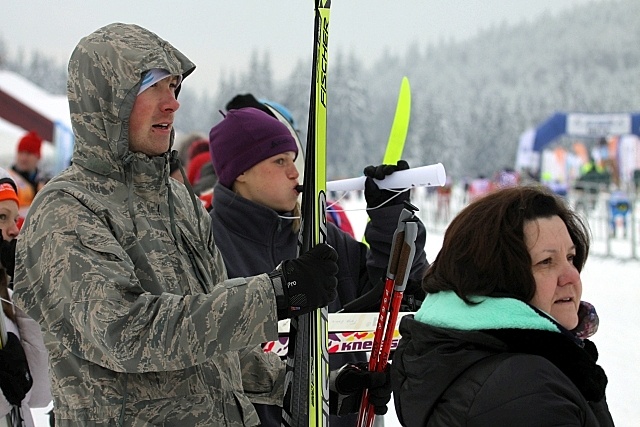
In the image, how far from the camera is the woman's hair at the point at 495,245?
159 cm

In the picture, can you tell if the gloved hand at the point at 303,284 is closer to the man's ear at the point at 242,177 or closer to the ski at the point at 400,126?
the man's ear at the point at 242,177

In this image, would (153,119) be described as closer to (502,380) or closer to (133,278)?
(133,278)

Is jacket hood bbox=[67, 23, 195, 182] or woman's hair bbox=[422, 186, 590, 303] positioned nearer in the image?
woman's hair bbox=[422, 186, 590, 303]

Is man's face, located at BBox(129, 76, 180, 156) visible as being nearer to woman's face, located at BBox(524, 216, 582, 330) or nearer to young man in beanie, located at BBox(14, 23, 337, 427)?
young man in beanie, located at BBox(14, 23, 337, 427)

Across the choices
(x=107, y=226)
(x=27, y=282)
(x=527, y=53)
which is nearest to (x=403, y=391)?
(x=107, y=226)

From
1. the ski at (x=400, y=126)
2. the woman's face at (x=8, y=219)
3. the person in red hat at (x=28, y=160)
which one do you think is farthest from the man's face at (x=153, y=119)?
the person in red hat at (x=28, y=160)

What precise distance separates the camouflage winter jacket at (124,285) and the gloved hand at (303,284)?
0.03 meters

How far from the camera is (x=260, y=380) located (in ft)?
6.98

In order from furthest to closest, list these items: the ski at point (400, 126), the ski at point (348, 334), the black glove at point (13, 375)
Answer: the ski at point (400, 126)
the ski at point (348, 334)
the black glove at point (13, 375)

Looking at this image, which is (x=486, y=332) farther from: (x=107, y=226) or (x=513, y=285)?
(x=107, y=226)

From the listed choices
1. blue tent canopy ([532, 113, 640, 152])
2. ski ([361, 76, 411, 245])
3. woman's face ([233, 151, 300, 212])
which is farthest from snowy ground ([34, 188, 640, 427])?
blue tent canopy ([532, 113, 640, 152])

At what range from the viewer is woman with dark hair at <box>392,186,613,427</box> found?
4.73 ft

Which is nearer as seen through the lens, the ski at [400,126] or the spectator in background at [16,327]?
the spectator in background at [16,327]

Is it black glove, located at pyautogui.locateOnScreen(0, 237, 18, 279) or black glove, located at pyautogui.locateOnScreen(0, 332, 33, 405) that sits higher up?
black glove, located at pyautogui.locateOnScreen(0, 237, 18, 279)
